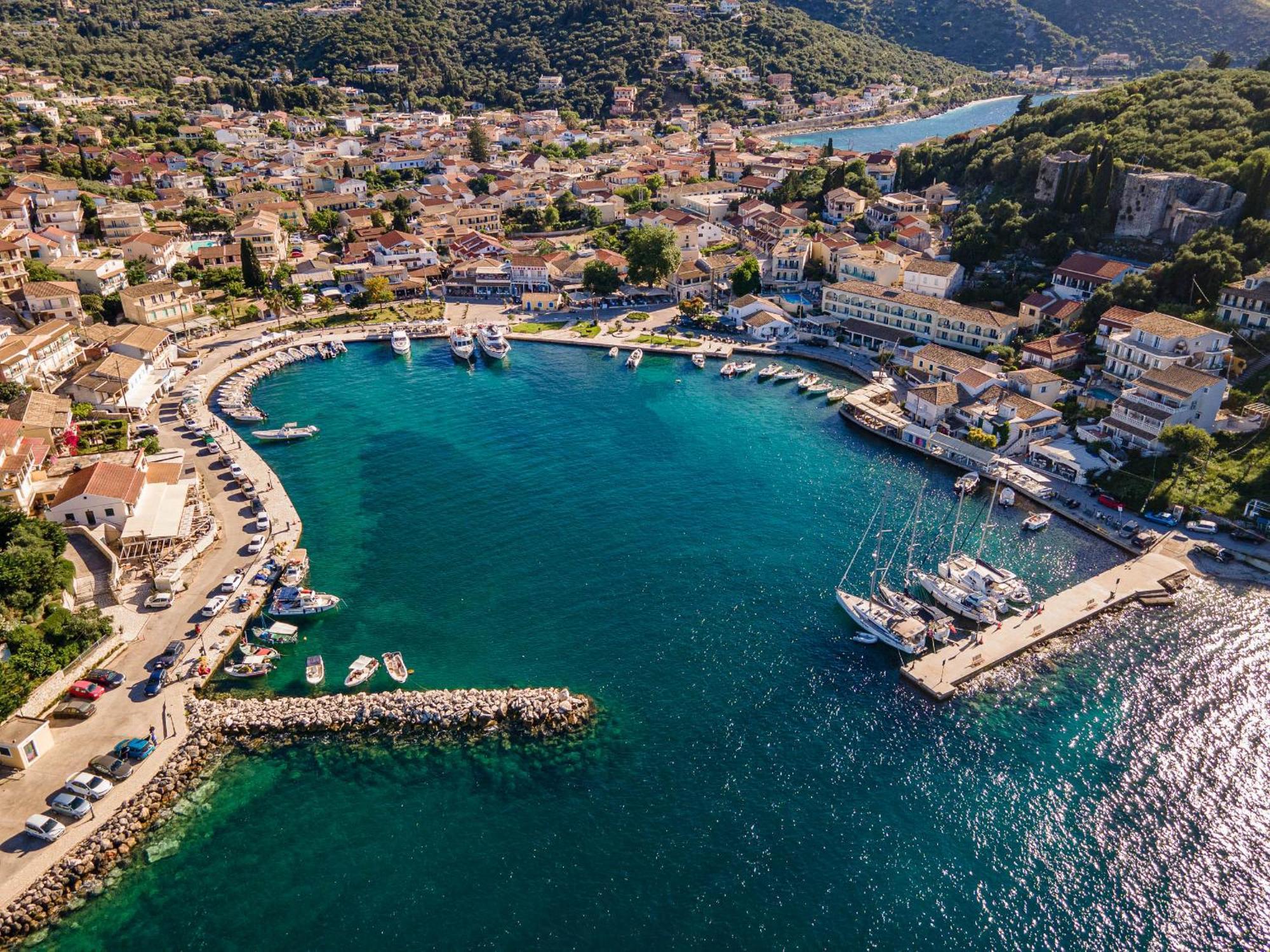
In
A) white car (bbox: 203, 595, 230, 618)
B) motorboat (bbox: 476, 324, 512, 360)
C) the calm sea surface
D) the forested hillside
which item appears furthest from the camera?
the forested hillside

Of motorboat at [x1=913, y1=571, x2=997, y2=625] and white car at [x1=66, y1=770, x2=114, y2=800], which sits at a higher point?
motorboat at [x1=913, y1=571, x2=997, y2=625]

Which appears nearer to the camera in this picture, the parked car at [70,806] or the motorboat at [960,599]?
the parked car at [70,806]

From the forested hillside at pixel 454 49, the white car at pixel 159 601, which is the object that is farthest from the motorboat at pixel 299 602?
the forested hillside at pixel 454 49

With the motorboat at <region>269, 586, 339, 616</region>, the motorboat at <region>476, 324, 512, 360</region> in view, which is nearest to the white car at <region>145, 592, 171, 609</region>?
the motorboat at <region>269, 586, 339, 616</region>

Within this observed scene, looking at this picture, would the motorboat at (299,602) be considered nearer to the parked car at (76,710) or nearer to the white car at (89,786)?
the parked car at (76,710)

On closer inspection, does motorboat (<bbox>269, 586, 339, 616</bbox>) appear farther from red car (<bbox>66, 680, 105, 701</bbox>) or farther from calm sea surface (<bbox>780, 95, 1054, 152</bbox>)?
calm sea surface (<bbox>780, 95, 1054, 152</bbox>)

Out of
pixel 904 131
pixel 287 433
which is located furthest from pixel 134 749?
pixel 904 131

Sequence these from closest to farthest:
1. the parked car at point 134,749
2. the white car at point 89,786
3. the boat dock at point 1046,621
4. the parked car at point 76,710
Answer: the white car at point 89,786
the parked car at point 134,749
the parked car at point 76,710
the boat dock at point 1046,621
